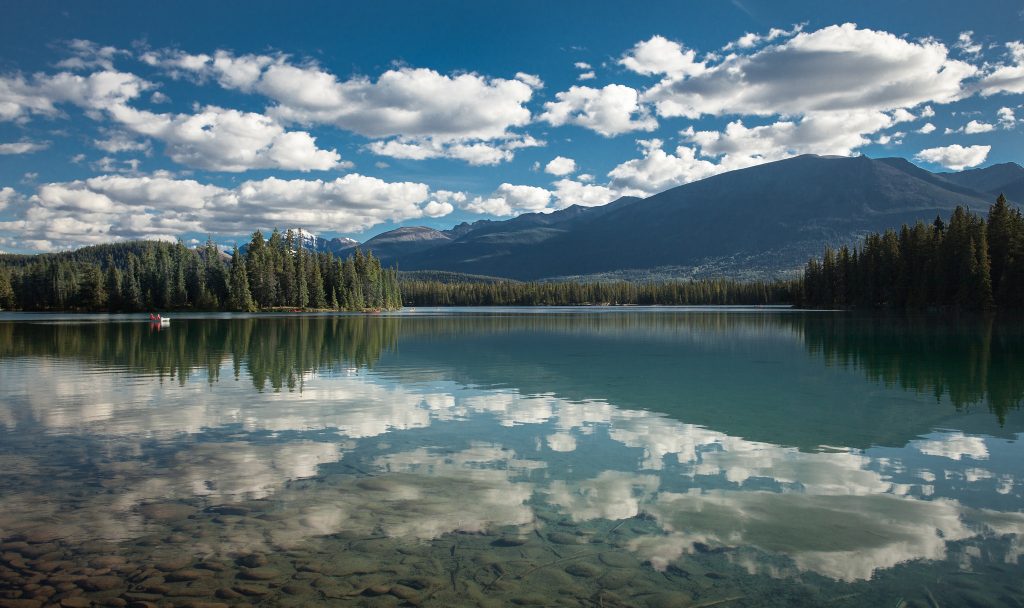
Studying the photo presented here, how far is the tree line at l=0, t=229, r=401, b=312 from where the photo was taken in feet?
501

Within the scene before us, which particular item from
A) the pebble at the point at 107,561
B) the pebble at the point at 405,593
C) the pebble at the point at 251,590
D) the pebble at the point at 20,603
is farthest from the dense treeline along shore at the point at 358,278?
the pebble at the point at 20,603

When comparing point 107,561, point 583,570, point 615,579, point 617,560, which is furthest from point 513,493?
point 107,561

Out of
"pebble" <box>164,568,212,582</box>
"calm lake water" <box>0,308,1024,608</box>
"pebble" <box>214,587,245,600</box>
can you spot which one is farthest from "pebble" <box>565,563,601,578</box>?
"pebble" <box>164,568,212,582</box>

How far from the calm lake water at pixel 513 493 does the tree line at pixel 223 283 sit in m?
133

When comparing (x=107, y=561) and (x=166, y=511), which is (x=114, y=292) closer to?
(x=166, y=511)

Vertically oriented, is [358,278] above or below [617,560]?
above

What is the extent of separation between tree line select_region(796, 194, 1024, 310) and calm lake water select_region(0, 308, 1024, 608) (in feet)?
278

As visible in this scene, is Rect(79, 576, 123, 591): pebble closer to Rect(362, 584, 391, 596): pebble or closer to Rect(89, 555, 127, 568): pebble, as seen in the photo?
Rect(89, 555, 127, 568): pebble

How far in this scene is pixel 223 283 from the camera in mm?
157250

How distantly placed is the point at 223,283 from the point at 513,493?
531 ft

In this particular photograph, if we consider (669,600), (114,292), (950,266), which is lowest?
(669,600)

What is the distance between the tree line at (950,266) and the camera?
309 ft

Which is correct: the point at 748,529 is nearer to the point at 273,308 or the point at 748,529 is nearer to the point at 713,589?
the point at 713,589

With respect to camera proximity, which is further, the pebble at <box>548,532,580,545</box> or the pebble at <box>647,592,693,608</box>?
the pebble at <box>548,532,580,545</box>
